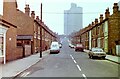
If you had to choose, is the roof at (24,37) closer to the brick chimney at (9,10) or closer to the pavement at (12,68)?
the brick chimney at (9,10)

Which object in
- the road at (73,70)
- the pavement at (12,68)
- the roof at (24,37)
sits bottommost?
the road at (73,70)

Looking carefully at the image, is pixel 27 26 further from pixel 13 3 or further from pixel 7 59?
pixel 7 59

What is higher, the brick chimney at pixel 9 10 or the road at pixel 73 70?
the brick chimney at pixel 9 10

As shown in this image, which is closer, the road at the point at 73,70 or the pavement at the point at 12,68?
the pavement at the point at 12,68

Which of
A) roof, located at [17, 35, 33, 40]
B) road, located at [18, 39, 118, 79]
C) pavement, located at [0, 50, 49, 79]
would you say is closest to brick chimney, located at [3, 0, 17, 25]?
pavement, located at [0, 50, 49, 79]

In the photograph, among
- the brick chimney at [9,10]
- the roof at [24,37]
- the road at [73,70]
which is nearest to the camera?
the road at [73,70]

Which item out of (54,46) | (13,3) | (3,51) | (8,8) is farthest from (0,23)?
(54,46)

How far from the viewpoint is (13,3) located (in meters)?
34.2

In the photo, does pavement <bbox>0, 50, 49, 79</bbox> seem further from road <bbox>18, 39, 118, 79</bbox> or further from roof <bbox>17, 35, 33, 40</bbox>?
roof <bbox>17, 35, 33, 40</bbox>

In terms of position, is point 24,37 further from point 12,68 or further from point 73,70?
point 73,70

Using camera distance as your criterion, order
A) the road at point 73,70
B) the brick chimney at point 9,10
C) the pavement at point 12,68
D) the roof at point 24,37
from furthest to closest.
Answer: the roof at point 24,37
the brick chimney at point 9,10
the road at point 73,70
the pavement at point 12,68

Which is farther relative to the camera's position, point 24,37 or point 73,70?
point 24,37

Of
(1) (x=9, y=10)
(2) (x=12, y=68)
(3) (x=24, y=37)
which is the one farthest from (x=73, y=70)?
(3) (x=24, y=37)

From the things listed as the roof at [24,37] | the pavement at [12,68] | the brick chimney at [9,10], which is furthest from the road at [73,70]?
the roof at [24,37]
